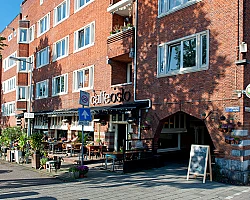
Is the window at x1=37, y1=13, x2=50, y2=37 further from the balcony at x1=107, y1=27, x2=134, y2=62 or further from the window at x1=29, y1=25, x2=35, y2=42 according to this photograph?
the balcony at x1=107, y1=27, x2=134, y2=62

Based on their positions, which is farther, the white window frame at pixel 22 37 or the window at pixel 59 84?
the white window frame at pixel 22 37

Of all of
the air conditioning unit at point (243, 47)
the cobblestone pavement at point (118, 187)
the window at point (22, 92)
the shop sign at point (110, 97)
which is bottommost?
the cobblestone pavement at point (118, 187)

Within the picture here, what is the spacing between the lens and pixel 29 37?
104 feet

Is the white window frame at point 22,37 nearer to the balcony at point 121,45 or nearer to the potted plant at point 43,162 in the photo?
the balcony at point 121,45

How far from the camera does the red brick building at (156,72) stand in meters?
10.8

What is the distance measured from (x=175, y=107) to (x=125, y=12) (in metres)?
7.79

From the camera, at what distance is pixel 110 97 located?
1725 centimetres

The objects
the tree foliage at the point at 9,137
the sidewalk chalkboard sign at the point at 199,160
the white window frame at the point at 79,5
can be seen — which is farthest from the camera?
the white window frame at the point at 79,5

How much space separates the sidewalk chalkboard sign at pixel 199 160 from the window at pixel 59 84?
13925 millimetres

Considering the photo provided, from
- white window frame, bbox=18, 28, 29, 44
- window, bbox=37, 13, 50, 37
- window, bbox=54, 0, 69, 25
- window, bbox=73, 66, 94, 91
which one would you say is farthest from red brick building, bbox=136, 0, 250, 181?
white window frame, bbox=18, 28, 29, 44

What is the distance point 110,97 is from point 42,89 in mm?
12015

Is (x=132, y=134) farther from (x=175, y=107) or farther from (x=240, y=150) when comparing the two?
(x=240, y=150)

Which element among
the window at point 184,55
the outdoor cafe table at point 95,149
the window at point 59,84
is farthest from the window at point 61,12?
the window at point 184,55

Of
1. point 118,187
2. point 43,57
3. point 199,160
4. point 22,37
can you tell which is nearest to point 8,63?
point 22,37
